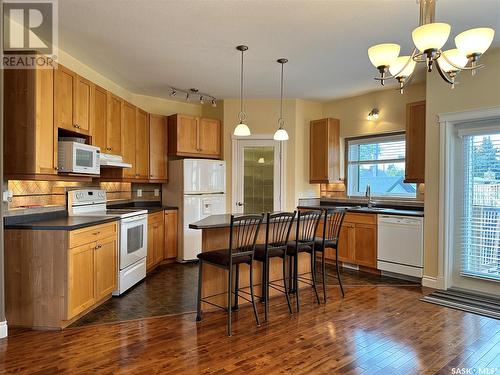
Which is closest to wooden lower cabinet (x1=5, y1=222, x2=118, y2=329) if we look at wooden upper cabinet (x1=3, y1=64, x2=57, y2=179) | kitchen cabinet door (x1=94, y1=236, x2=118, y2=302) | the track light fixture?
kitchen cabinet door (x1=94, y1=236, x2=118, y2=302)

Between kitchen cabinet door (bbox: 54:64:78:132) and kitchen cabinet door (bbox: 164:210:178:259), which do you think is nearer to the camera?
kitchen cabinet door (bbox: 54:64:78:132)

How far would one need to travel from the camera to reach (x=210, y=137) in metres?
5.82

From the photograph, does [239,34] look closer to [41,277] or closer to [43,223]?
[43,223]

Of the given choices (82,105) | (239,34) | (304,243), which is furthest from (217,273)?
(239,34)

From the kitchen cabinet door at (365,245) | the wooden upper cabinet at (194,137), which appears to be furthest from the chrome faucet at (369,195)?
the wooden upper cabinet at (194,137)

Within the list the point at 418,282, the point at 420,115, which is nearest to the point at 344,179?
the point at 420,115

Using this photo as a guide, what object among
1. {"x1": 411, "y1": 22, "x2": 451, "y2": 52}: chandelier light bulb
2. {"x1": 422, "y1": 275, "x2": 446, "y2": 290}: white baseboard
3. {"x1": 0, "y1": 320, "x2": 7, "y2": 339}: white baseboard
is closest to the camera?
{"x1": 411, "y1": 22, "x2": 451, "y2": 52}: chandelier light bulb

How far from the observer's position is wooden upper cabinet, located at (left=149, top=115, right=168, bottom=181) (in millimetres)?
5344

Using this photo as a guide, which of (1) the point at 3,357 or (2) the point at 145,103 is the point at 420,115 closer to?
(2) the point at 145,103

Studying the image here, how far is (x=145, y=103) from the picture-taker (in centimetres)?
573

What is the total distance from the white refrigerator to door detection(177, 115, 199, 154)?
274mm

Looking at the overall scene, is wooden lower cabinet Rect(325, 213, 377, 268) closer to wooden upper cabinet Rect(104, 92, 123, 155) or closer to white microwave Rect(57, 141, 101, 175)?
wooden upper cabinet Rect(104, 92, 123, 155)

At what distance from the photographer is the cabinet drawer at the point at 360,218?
4.78 meters

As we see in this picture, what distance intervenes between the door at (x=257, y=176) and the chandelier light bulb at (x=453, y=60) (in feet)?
11.7
